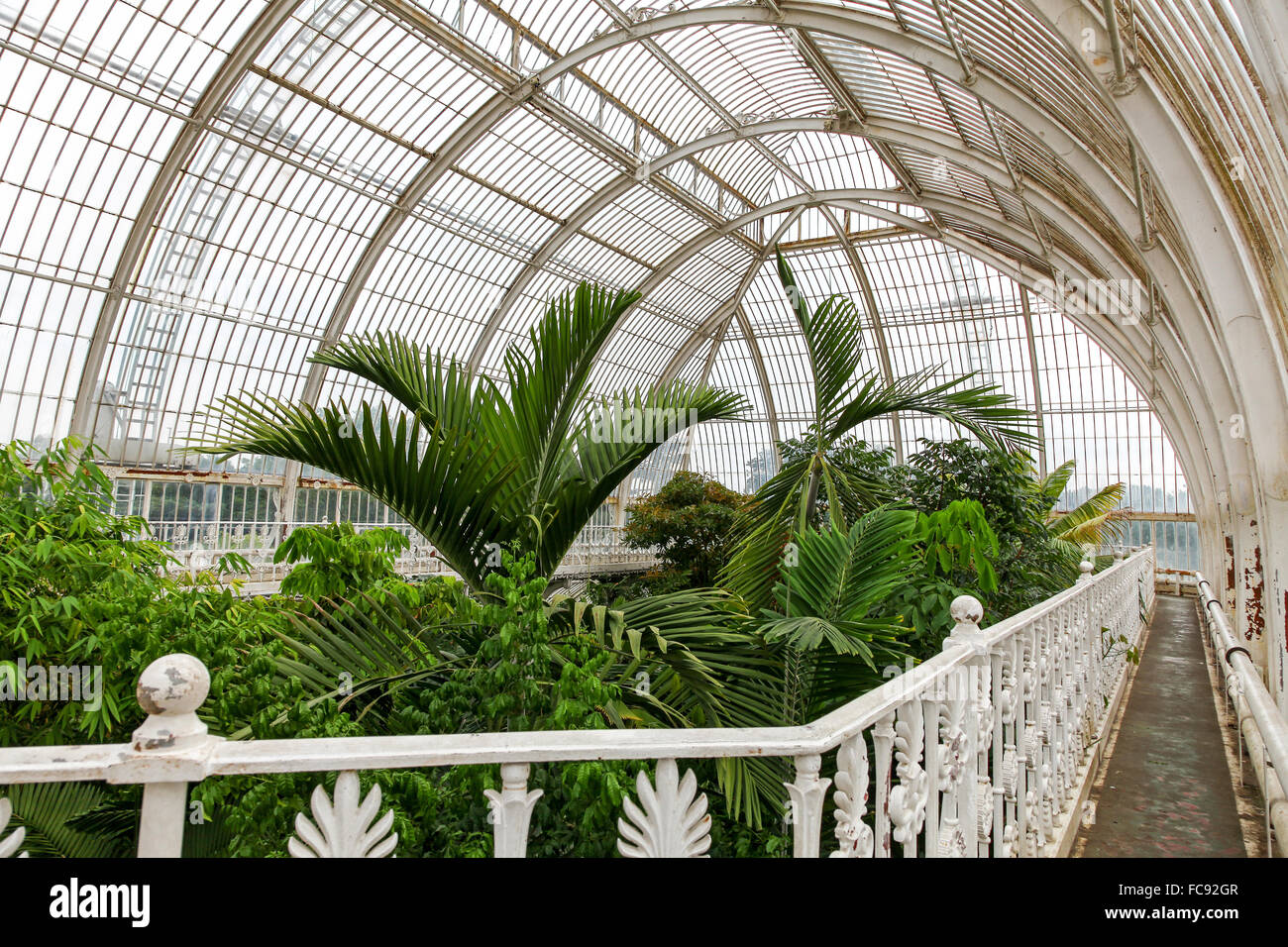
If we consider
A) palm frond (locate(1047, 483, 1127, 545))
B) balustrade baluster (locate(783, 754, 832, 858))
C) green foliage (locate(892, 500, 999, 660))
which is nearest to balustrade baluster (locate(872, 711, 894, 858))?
balustrade baluster (locate(783, 754, 832, 858))

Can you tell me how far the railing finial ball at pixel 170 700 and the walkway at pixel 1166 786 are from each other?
373 cm

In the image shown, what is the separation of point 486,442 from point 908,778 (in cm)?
212

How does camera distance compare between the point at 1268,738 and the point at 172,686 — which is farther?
the point at 1268,738

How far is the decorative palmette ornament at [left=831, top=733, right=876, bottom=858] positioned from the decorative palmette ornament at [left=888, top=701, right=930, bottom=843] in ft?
0.61

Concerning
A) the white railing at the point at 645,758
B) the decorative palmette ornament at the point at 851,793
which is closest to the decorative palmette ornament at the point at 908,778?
the white railing at the point at 645,758

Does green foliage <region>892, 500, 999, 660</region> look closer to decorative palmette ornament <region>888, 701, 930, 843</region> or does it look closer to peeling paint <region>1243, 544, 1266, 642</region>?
decorative palmette ornament <region>888, 701, 930, 843</region>

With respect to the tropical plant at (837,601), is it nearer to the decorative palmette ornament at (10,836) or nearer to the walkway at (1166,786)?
the walkway at (1166,786)

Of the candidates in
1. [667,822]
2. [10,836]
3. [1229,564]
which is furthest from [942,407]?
[1229,564]

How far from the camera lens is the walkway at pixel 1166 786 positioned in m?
3.94

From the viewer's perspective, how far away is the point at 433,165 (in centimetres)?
1892

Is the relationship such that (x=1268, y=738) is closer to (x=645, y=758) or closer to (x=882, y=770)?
(x=882, y=770)

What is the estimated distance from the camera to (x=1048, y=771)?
12.2 ft

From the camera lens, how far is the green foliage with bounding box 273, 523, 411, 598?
4.37 m
